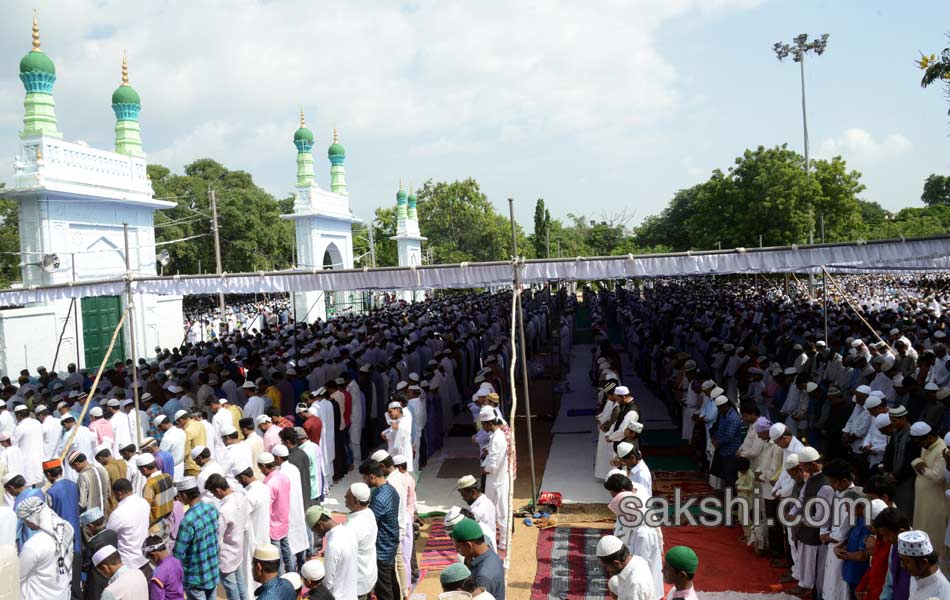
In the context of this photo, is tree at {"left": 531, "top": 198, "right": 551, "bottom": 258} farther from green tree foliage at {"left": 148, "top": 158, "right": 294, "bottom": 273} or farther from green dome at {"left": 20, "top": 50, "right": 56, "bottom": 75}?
green dome at {"left": 20, "top": 50, "right": 56, "bottom": 75}

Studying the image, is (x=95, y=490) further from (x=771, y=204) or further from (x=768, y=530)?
(x=771, y=204)

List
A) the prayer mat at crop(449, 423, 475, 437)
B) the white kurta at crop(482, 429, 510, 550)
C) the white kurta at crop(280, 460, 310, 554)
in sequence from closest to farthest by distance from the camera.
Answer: the white kurta at crop(280, 460, 310, 554) < the white kurta at crop(482, 429, 510, 550) < the prayer mat at crop(449, 423, 475, 437)

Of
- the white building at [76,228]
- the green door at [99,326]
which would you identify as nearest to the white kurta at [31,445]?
the white building at [76,228]

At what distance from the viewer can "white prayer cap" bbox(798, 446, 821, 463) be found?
562 cm

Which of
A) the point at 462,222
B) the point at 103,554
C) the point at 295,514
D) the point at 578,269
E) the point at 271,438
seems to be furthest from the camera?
the point at 462,222

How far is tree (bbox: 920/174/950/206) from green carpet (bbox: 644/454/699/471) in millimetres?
67376

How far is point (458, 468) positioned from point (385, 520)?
14.9 ft

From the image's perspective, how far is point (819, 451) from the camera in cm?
798

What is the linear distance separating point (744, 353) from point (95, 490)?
8.80 meters

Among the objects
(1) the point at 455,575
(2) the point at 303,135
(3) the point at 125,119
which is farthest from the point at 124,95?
(1) the point at 455,575

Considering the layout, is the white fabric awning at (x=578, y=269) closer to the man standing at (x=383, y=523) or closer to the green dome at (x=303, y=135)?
the man standing at (x=383, y=523)

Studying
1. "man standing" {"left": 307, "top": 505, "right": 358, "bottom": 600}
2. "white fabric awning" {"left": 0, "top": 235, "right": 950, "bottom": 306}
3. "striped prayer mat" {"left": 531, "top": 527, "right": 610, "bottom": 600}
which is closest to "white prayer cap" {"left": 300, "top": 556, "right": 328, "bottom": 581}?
"man standing" {"left": 307, "top": 505, "right": 358, "bottom": 600}

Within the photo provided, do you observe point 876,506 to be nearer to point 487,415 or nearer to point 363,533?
point 363,533

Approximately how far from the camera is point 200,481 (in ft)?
20.5
